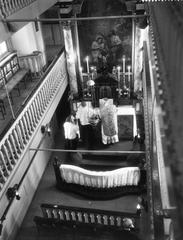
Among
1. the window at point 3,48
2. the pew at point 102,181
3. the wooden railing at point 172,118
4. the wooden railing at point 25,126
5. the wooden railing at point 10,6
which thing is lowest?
the pew at point 102,181

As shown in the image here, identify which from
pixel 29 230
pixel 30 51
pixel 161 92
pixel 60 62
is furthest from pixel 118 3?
pixel 161 92

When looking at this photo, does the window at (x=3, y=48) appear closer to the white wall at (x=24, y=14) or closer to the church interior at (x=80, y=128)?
the church interior at (x=80, y=128)

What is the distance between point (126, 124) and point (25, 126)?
458cm

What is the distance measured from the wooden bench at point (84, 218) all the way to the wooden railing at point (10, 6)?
5.32m

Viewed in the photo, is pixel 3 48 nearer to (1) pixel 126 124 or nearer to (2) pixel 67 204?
(1) pixel 126 124

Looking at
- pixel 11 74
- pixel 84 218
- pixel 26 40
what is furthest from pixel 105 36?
pixel 84 218

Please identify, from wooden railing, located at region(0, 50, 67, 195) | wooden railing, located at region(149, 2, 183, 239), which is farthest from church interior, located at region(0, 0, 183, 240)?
wooden railing, located at region(149, 2, 183, 239)

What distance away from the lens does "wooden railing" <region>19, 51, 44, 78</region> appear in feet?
36.6

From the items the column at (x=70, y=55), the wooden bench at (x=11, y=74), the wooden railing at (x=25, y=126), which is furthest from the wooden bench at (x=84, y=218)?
the column at (x=70, y=55)

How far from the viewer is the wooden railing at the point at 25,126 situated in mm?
6759

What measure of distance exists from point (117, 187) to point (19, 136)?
3.75 m

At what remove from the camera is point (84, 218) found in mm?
8078

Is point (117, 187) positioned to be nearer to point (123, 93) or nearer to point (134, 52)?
point (123, 93)

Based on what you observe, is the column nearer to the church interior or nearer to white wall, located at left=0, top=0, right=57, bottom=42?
the church interior
